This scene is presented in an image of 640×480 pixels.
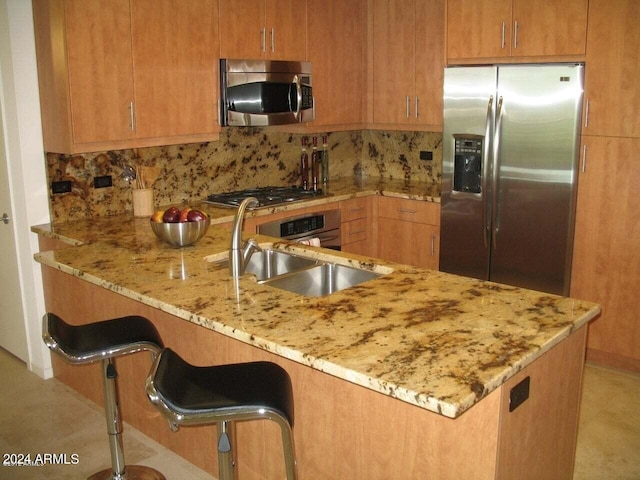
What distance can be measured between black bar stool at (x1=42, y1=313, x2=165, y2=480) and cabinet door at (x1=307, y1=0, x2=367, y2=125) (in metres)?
2.61

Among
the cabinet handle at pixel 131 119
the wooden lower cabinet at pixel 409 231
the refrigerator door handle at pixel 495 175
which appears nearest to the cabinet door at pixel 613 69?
the refrigerator door handle at pixel 495 175

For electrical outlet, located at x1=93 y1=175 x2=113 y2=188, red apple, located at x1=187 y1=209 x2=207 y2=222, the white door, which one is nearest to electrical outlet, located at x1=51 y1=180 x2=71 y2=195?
electrical outlet, located at x1=93 y1=175 x2=113 y2=188

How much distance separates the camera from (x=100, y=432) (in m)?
3.30

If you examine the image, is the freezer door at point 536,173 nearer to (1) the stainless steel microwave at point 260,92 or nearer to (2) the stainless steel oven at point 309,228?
(2) the stainless steel oven at point 309,228

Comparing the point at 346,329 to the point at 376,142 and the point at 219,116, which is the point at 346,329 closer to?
the point at 219,116

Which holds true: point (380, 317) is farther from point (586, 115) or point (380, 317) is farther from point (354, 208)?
point (354, 208)

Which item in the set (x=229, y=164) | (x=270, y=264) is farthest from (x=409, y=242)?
(x=270, y=264)

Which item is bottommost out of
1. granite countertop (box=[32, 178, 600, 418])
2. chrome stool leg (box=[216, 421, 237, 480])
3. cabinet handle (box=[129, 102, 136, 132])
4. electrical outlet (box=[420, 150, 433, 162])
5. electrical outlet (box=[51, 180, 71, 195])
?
chrome stool leg (box=[216, 421, 237, 480])

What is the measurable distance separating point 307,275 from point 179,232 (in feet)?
2.17

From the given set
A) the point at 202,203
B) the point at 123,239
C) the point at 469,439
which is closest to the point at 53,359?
the point at 123,239

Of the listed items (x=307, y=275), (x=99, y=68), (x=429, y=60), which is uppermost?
(x=429, y=60)

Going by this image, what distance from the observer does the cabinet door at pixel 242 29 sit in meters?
4.02

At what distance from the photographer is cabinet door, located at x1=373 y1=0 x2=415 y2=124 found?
15.6 ft

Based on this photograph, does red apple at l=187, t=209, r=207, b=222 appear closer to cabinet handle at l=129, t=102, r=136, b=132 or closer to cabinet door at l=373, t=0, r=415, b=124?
cabinet handle at l=129, t=102, r=136, b=132
